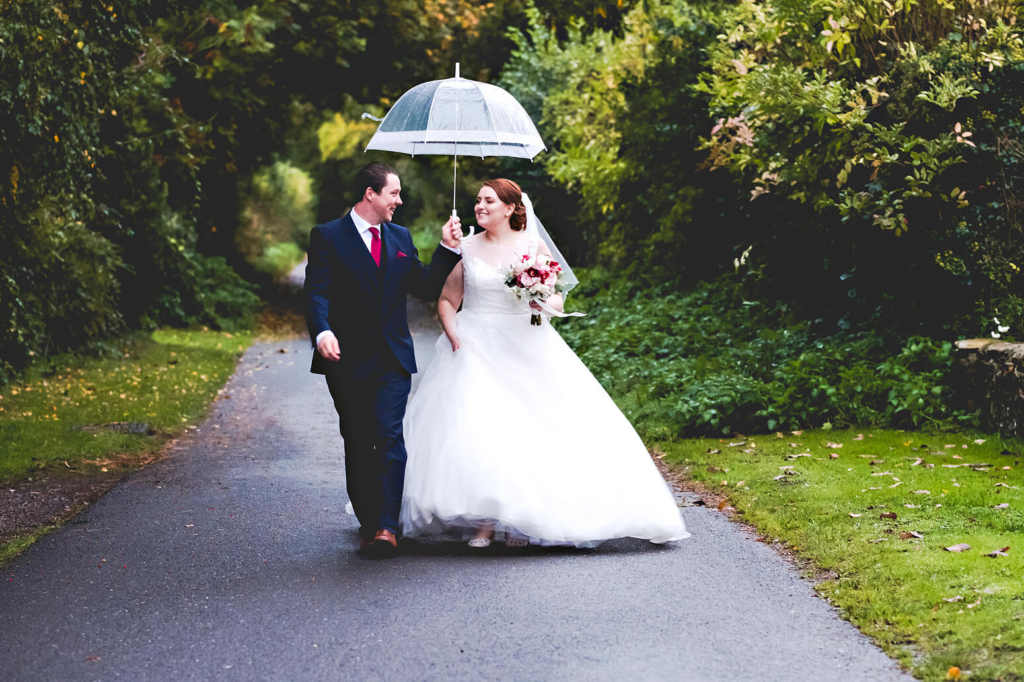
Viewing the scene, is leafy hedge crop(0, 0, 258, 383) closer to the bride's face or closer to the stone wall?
the bride's face

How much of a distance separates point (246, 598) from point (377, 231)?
2.31 meters

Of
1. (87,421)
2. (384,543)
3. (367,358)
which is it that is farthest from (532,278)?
(87,421)

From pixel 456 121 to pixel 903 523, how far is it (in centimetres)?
378

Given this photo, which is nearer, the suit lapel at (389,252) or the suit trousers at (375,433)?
the suit trousers at (375,433)

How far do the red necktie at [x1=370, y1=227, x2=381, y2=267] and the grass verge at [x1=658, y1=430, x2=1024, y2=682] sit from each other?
2994mm

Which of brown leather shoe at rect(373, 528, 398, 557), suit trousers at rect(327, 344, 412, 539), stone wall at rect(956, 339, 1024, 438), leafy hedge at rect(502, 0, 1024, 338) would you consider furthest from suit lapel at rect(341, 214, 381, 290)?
stone wall at rect(956, 339, 1024, 438)

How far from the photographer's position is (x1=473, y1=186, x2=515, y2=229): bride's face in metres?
7.29

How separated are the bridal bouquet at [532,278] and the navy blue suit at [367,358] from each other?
70 cm

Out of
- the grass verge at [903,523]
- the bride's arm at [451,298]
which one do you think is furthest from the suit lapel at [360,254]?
the grass verge at [903,523]

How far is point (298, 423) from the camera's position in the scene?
12891 millimetres

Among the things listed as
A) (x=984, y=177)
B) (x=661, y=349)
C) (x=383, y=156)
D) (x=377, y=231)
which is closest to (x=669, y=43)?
(x=661, y=349)

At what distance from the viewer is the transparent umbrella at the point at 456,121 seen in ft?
24.6

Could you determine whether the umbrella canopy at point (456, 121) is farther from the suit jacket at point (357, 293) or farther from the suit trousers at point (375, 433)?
the suit trousers at point (375, 433)

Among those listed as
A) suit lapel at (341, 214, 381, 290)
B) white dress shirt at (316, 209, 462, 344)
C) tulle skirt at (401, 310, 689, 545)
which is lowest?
tulle skirt at (401, 310, 689, 545)
